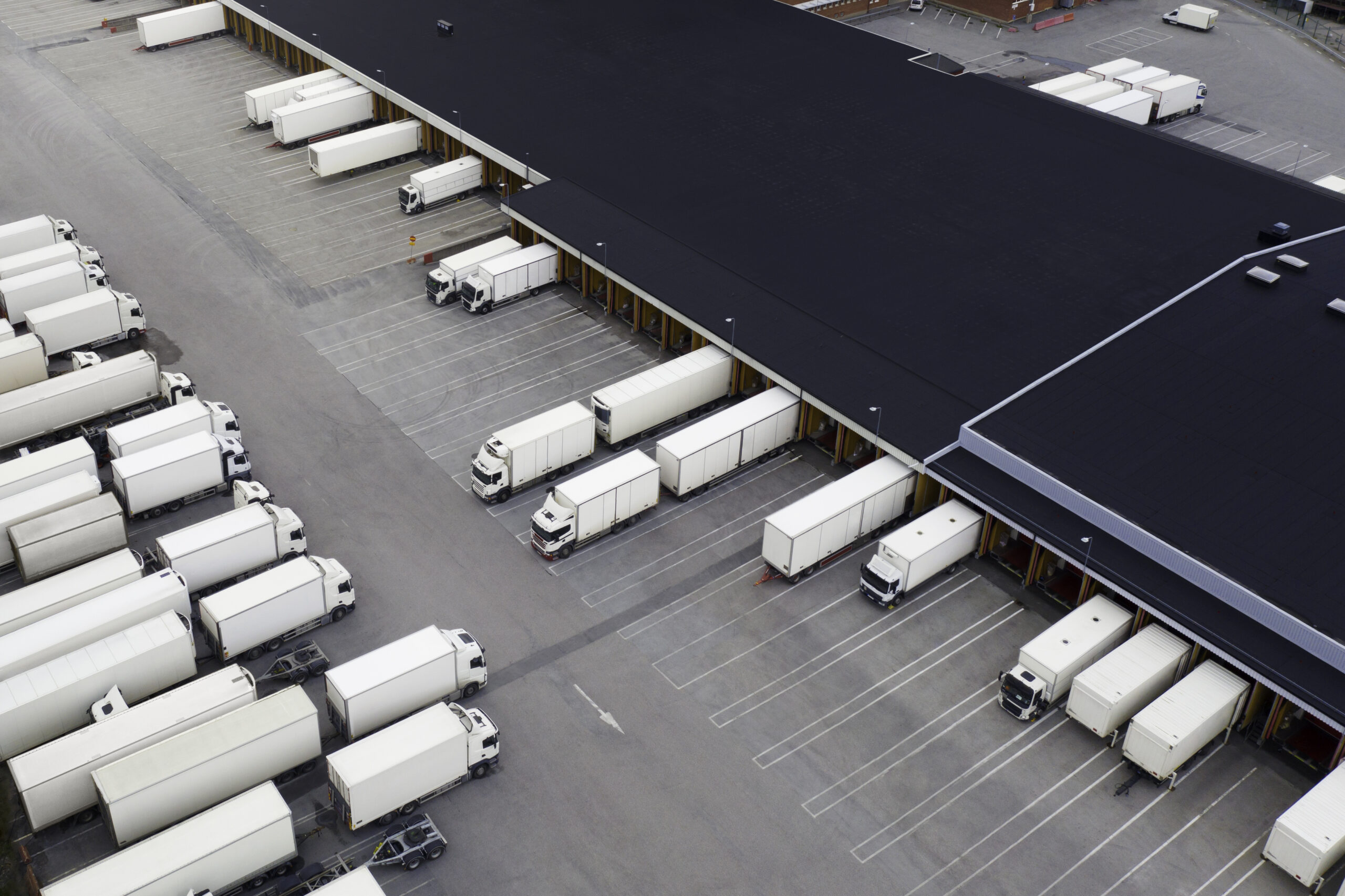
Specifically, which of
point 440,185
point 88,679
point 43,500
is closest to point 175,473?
point 43,500

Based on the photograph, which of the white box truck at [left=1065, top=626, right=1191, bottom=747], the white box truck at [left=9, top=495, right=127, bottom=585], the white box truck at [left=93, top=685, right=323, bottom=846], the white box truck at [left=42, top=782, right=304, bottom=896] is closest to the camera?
the white box truck at [left=42, top=782, right=304, bottom=896]

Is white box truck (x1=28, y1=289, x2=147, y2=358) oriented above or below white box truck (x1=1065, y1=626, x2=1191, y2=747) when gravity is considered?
above

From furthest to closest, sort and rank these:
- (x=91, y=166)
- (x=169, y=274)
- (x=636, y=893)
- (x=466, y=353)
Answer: (x=91, y=166), (x=169, y=274), (x=466, y=353), (x=636, y=893)

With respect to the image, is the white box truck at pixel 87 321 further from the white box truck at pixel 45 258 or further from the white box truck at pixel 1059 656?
the white box truck at pixel 1059 656

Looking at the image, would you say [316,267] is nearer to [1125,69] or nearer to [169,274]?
[169,274]

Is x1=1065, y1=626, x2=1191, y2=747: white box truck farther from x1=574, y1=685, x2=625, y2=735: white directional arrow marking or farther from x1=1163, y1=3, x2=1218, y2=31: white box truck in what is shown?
x1=1163, y1=3, x2=1218, y2=31: white box truck

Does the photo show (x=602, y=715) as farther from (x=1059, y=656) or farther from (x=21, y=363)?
(x=21, y=363)

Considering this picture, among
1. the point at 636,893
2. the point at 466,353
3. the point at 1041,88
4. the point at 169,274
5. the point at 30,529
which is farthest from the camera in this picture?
the point at 1041,88

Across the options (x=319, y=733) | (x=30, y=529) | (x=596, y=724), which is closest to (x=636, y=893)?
(x=596, y=724)

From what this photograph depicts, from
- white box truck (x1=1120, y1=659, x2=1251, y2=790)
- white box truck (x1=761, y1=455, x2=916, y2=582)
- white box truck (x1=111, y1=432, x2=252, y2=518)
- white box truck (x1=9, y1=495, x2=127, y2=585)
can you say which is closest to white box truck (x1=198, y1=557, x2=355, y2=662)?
white box truck (x1=9, y1=495, x2=127, y2=585)
